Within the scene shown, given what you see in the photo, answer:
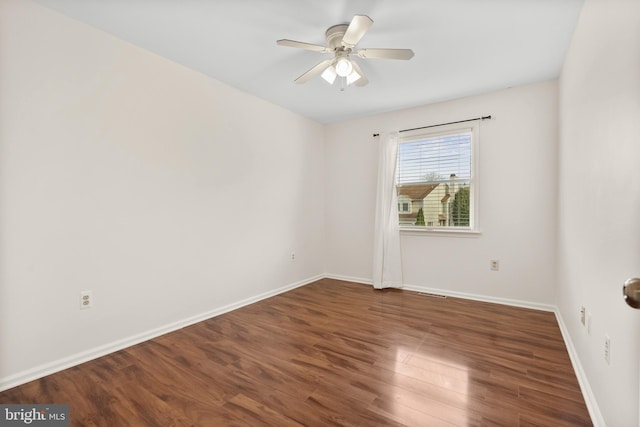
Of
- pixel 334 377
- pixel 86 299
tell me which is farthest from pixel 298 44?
pixel 86 299

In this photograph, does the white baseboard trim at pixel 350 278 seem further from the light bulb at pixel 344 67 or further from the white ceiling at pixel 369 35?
the light bulb at pixel 344 67

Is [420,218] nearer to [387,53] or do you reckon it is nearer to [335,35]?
[387,53]

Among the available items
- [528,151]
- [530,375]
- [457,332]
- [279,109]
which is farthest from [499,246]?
[279,109]

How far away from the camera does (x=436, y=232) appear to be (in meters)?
3.76

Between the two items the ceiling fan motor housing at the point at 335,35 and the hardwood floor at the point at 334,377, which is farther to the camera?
the ceiling fan motor housing at the point at 335,35

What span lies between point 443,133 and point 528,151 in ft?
3.08

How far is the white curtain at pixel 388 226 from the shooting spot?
13.0 ft

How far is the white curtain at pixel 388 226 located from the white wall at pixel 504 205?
0.50 ft

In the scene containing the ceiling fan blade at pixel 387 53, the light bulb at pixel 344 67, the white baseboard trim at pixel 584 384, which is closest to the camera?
the white baseboard trim at pixel 584 384

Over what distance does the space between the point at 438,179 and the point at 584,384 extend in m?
2.51

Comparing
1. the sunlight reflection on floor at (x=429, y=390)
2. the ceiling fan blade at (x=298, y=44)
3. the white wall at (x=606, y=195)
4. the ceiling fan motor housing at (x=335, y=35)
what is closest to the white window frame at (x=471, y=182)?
the white wall at (x=606, y=195)

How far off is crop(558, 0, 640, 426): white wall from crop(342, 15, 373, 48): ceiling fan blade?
116 centimetres

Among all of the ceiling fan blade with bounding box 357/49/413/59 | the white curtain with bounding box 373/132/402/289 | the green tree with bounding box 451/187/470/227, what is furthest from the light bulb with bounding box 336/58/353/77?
the green tree with bounding box 451/187/470/227

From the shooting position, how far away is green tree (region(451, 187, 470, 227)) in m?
3.60
